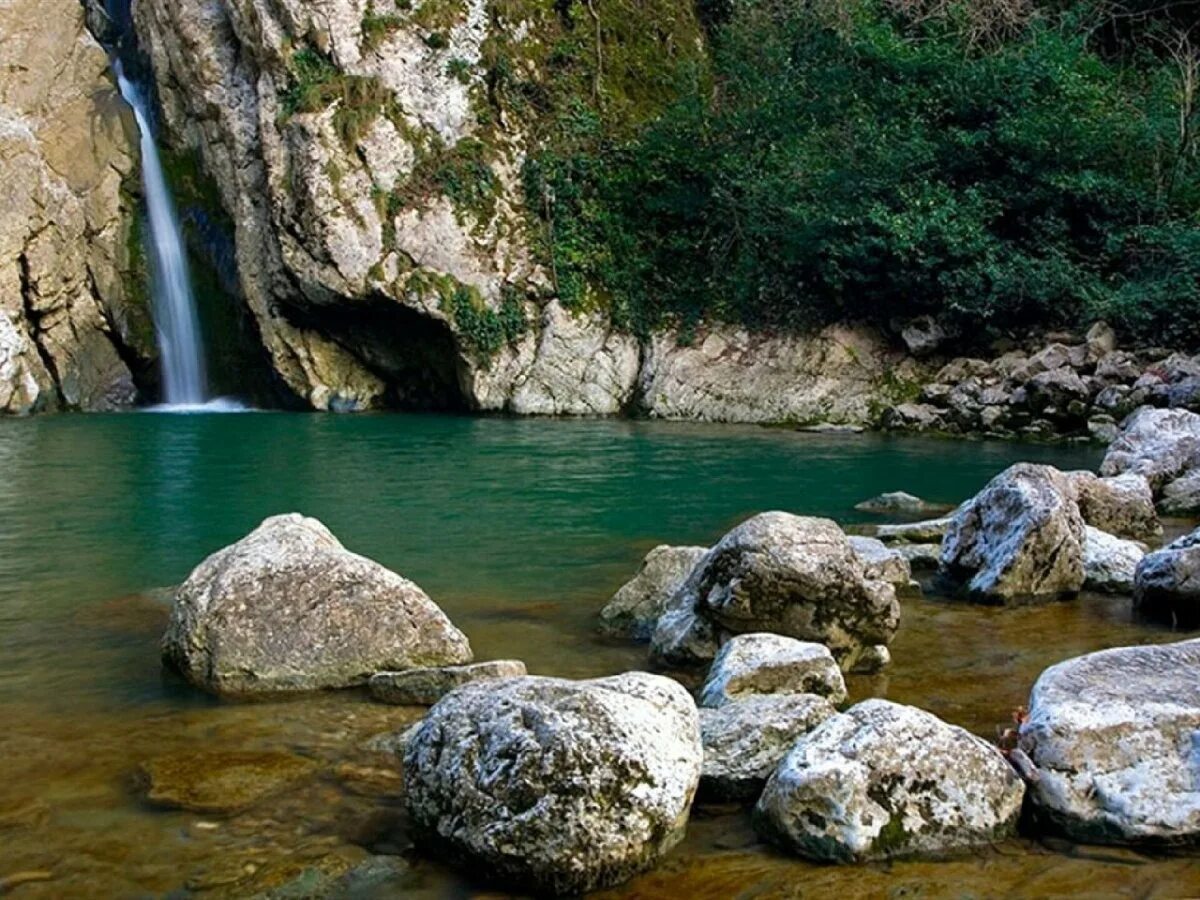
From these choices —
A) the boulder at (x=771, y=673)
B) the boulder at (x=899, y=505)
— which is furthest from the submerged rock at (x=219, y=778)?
the boulder at (x=899, y=505)

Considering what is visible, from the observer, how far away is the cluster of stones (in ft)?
62.6

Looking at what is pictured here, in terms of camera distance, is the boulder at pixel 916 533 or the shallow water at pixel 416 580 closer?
the shallow water at pixel 416 580

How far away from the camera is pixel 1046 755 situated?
4.26m

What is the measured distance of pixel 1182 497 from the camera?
471 inches

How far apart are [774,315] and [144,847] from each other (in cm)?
2372

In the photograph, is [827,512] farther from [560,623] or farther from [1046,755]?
[1046,755]

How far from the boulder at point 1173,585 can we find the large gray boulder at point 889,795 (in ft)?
12.1

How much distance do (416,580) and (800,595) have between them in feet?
12.1

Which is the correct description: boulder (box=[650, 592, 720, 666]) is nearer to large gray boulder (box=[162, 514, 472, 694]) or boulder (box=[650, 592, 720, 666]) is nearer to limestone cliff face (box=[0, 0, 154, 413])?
large gray boulder (box=[162, 514, 472, 694])

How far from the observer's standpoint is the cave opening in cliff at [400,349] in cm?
2862

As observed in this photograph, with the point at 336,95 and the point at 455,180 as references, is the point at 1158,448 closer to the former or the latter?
the point at 455,180

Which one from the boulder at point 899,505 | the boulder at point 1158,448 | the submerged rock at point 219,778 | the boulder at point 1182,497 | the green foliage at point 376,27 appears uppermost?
the green foliage at point 376,27

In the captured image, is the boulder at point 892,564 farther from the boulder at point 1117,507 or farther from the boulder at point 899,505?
the boulder at point 899,505

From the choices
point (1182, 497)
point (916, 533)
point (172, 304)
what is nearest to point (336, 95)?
point (172, 304)
